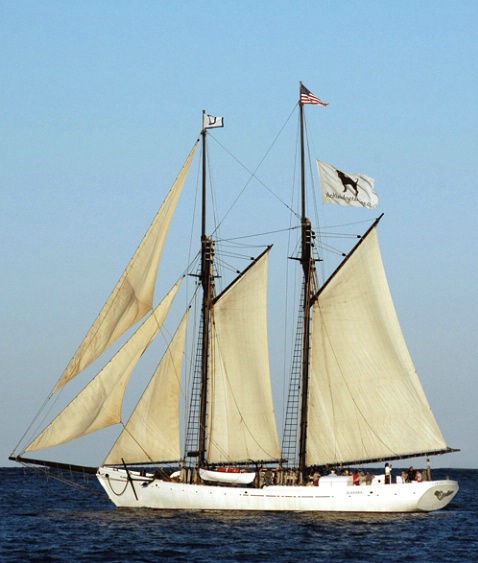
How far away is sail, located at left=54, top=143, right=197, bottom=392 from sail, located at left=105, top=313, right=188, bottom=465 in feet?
13.5

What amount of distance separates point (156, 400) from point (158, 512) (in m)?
6.24

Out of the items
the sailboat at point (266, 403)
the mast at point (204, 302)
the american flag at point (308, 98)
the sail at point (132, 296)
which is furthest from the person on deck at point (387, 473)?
the american flag at point (308, 98)

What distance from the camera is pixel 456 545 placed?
5578cm

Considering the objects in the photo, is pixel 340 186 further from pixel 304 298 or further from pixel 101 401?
pixel 101 401

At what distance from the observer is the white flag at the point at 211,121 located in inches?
2751

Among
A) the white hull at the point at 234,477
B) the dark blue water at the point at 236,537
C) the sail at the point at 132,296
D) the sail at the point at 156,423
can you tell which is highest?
the sail at the point at 132,296

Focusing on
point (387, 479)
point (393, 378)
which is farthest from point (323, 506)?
point (393, 378)

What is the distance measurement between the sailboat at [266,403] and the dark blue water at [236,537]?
150cm

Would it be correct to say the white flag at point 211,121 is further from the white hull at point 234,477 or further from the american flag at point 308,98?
the white hull at point 234,477

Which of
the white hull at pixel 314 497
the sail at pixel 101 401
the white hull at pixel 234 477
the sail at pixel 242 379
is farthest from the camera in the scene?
the sail at pixel 242 379

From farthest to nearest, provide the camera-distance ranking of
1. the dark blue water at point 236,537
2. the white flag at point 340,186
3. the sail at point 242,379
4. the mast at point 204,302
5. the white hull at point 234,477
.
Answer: the white flag at point 340,186 < the mast at point 204,302 < the sail at point 242,379 < the white hull at point 234,477 < the dark blue water at point 236,537

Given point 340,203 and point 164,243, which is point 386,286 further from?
point 164,243

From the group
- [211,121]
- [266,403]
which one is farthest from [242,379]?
[211,121]

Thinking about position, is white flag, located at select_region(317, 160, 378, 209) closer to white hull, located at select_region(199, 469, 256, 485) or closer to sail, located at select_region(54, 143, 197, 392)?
sail, located at select_region(54, 143, 197, 392)
